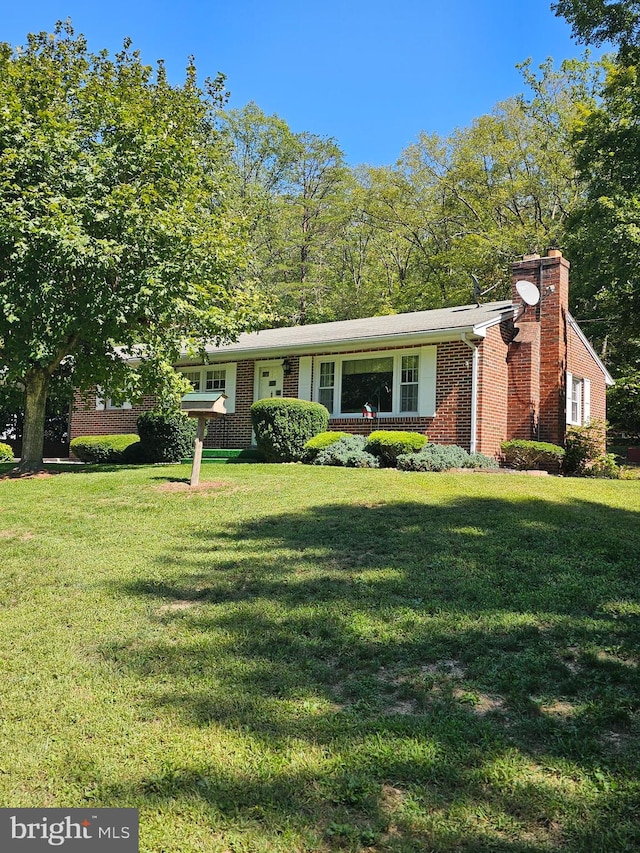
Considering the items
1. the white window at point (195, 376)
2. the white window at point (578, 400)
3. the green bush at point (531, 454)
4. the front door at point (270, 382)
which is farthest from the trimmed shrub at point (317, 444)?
the white window at point (578, 400)

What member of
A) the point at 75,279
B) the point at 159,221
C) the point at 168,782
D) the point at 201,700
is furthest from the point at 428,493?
the point at 75,279

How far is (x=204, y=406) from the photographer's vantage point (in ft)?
33.7

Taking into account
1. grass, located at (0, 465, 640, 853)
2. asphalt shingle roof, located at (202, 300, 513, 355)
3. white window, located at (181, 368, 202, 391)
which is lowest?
grass, located at (0, 465, 640, 853)

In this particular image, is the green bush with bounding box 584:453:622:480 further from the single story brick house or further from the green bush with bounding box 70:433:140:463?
the green bush with bounding box 70:433:140:463

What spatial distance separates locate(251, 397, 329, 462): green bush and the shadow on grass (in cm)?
742

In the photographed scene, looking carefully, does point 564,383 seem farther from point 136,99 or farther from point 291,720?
point 291,720

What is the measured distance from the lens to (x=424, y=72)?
44.7ft

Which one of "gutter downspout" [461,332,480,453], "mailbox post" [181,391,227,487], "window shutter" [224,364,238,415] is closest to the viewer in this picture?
"mailbox post" [181,391,227,487]

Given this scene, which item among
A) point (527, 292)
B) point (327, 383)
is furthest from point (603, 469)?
point (327, 383)

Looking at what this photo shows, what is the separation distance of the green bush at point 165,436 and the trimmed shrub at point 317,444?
3526mm

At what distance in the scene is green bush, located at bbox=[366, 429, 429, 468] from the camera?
43.5 feet

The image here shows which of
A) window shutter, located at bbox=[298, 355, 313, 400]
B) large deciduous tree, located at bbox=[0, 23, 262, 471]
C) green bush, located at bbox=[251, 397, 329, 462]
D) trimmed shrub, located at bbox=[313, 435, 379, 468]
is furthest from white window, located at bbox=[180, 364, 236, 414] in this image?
trimmed shrub, located at bbox=[313, 435, 379, 468]

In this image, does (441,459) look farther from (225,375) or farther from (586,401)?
(225,375)

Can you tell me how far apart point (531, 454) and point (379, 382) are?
3.96 meters
